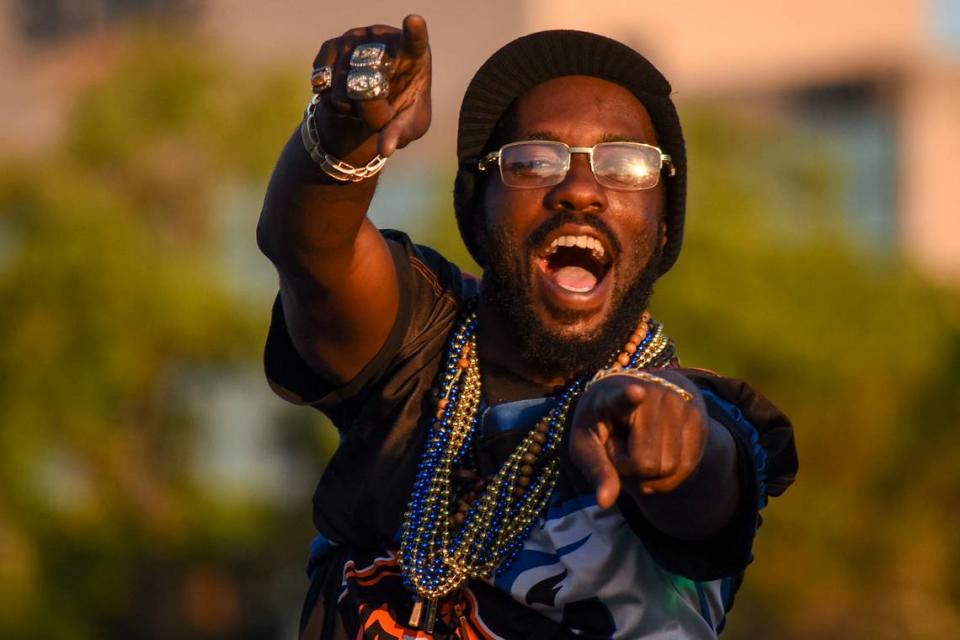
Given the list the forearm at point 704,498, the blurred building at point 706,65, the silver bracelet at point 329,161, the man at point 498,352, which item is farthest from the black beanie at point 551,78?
the blurred building at point 706,65

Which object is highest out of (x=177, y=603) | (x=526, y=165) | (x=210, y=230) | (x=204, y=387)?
(x=526, y=165)

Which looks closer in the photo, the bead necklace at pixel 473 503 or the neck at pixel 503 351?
the bead necklace at pixel 473 503

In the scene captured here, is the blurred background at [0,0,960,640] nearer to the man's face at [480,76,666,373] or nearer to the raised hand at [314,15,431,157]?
the man's face at [480,76,666,373]

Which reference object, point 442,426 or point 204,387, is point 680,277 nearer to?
point 204,387

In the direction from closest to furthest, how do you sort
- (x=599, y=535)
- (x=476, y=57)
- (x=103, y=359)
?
(x=599, y=535)
(x=103, y=359)
(x=476, y=57)

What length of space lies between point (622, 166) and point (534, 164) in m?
0.18

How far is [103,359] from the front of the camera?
67.4ft

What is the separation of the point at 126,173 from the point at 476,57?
65.9 feet

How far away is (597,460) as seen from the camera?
9.84ft

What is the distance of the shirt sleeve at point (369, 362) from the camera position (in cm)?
395

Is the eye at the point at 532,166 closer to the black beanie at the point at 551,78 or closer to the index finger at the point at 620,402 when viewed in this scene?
the black beanie at the point at 551,78

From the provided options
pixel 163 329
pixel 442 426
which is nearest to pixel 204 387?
pixel 163 329

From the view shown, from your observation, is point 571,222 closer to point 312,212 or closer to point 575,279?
point 575,279

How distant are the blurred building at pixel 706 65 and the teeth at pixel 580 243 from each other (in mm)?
36382
